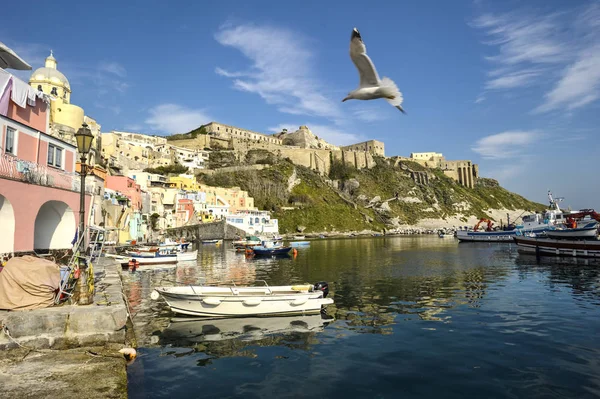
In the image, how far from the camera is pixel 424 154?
180375 millimetres

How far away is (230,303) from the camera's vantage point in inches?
567

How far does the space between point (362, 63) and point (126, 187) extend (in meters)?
54.7

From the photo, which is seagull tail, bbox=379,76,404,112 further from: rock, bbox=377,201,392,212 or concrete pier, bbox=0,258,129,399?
rock, bbox=377,201,392,212

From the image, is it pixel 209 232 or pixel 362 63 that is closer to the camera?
pixel 362 63

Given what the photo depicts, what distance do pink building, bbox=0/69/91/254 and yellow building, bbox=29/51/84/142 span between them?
34.6 metres

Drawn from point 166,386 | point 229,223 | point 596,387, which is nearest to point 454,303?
point 596,387

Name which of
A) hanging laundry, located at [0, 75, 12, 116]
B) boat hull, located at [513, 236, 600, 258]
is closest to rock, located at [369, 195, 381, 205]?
boat hull, located at [513, 236, 600, 258]

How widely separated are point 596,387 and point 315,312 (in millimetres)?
9491

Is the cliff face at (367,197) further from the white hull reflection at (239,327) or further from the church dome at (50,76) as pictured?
the white hull reflection at (239,327)

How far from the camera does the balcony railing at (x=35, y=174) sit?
553 inches

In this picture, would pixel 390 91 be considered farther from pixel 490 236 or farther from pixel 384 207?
pixel 384 207

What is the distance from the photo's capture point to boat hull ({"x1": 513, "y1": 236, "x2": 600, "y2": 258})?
32.8 metres

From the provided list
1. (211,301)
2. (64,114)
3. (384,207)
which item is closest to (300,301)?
(211,301)

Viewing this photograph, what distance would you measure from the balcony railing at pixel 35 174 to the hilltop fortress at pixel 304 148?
10412cm
